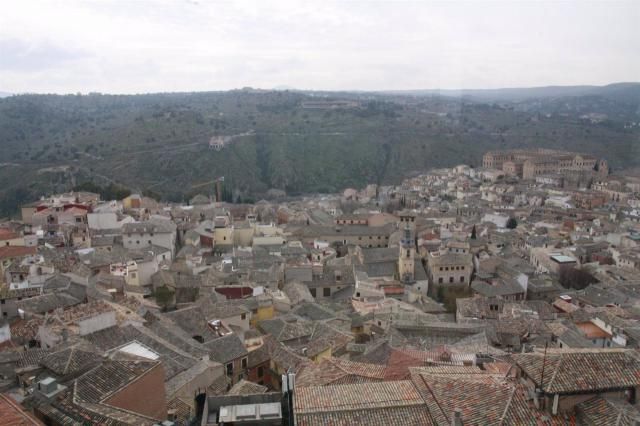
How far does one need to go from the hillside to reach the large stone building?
13.1 meters

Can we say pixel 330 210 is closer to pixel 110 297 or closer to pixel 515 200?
pixel 515 200

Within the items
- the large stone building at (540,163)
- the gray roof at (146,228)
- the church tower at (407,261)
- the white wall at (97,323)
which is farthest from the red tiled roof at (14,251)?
the large stone building at (540,163)

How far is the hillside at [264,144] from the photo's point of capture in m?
77.4

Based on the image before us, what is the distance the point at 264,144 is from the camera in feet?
→ 326

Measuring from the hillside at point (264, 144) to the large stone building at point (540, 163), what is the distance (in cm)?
1307

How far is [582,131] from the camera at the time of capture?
11262 cm

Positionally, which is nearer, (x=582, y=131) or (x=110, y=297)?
(x=110, y=297)

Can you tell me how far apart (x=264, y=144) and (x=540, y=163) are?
48593 millimetres

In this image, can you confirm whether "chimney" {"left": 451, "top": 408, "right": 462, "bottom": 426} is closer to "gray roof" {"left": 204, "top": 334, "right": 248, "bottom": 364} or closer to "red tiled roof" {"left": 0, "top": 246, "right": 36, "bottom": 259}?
"gray roof" {"left": 204, "top": 334, "right": 248, "bottom": 364}

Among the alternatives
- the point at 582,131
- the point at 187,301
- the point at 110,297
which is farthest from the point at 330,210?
the point at 582,131

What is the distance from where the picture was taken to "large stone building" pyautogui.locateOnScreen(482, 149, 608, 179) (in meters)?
77.9

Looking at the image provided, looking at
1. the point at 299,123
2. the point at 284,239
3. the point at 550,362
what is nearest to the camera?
the point at 550,362

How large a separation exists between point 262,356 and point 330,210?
120ft

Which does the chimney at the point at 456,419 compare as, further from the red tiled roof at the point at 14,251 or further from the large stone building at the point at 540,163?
the large stone building at the point at 540,163
